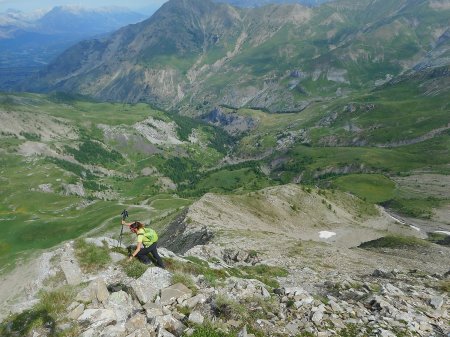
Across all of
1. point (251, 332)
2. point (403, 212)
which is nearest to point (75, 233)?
point (251, 332)

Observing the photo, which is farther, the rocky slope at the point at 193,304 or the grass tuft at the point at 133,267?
the grass tuft at the point at 133,267

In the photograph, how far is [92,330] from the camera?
1978cm

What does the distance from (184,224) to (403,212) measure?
149141 millimetres

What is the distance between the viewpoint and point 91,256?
28.7 metres

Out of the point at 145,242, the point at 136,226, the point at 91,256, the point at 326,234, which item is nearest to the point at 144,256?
the point at 145,242

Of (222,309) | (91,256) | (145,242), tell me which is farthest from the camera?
(91,256)

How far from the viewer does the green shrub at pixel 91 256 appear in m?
28.1

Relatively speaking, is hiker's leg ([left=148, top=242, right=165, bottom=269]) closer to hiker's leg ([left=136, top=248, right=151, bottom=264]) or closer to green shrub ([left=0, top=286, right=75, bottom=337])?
hiker's leg ([left=136, top=248, right=151, bottom=264])

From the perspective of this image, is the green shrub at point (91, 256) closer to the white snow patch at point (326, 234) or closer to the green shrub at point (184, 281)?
the green shrub at point (184, 281)

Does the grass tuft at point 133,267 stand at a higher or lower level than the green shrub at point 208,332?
lower

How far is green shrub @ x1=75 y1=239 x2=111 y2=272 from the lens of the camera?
2814 cm

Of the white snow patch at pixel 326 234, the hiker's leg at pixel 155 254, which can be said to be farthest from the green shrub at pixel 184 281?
the white snow patch at pixel 326 234

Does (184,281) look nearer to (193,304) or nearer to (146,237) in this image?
(193,304)

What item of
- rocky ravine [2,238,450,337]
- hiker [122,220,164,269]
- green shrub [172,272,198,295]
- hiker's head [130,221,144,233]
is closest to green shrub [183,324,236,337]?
rocky ravine [2,238,450,337]
